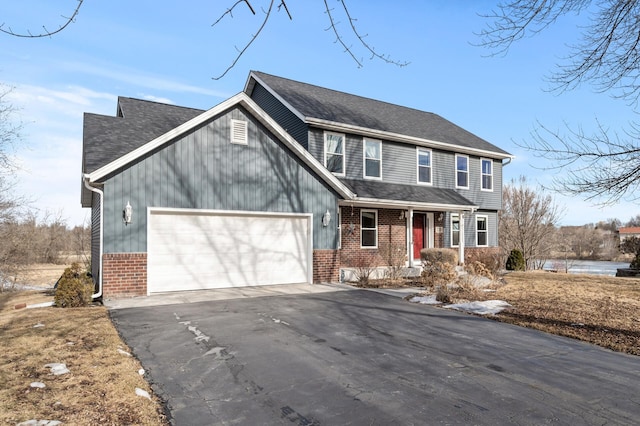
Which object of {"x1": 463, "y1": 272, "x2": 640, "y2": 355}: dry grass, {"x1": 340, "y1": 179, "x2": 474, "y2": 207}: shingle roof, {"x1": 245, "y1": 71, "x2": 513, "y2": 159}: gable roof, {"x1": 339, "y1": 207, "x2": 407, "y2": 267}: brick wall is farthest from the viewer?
{"x1": 245, "y1": 71, "x2": 513, "y2": 159}: gable roof

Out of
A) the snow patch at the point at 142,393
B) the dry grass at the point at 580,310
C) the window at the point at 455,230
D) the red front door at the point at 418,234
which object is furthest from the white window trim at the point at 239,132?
→ the window at the point at 455,230

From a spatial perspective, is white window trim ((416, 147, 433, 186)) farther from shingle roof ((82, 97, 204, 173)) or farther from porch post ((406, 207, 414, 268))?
shingle roof ((82, 97, 204, 173))

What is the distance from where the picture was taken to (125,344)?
6207 millimetres

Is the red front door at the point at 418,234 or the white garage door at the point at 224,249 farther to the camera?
the red front door at the point at 418,234

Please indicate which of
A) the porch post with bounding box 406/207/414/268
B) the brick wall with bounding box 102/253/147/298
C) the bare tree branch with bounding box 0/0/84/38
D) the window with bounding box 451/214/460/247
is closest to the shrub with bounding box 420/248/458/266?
the porch post with bounding box 406/207/414/268

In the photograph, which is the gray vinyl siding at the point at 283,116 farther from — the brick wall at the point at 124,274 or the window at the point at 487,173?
the window at the point at 487,173

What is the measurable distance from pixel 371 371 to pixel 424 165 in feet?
49.4

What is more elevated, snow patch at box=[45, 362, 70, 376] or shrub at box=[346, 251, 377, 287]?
shrub at box=[346, 251, 377, 287]

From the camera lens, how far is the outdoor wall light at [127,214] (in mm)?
10250

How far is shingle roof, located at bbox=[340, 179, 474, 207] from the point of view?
1570 centimetres

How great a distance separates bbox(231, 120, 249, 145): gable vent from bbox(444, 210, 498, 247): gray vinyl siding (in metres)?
11.1

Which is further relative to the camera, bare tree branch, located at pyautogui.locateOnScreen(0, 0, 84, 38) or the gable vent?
the gable vent

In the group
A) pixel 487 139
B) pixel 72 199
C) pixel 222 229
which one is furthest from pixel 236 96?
pixel 72 199

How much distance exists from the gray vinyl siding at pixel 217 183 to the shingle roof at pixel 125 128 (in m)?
1.05
